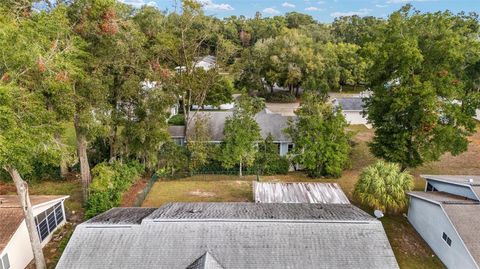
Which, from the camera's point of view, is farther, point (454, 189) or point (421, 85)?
point (421, 85)

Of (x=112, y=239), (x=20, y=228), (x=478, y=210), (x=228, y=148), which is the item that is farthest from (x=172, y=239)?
(x=478, y=210)

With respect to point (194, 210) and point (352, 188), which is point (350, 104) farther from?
point (194, 210)

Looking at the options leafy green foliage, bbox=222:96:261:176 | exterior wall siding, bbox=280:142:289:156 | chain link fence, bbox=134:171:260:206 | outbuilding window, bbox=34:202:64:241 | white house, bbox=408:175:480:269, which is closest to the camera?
white house, bbox=408:175:480:269

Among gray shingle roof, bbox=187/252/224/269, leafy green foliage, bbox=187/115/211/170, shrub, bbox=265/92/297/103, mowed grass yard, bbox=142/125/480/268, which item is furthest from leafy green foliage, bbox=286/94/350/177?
shrub, bbox=265/92/297/103

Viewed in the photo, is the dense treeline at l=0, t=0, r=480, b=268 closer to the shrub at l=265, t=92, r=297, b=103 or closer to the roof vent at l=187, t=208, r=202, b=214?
the roof vent at l=187, t=208, r=202, b=214

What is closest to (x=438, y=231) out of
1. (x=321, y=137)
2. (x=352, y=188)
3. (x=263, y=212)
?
(x=352, y=188)

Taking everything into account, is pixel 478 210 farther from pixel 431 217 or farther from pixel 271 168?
pixel 271 168
